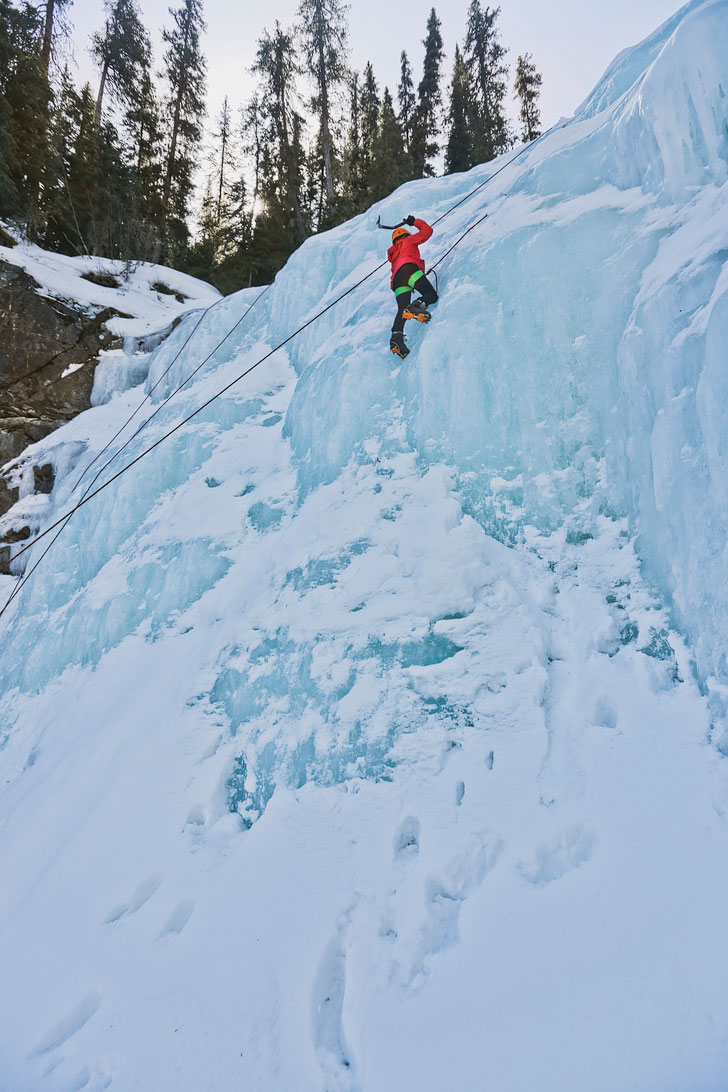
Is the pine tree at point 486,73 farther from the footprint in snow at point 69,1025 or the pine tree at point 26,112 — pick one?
the footprint in snow at point 69,1025

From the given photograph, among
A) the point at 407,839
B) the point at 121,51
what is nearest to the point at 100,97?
the point at 121,51

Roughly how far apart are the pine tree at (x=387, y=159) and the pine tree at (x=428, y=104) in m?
2.06

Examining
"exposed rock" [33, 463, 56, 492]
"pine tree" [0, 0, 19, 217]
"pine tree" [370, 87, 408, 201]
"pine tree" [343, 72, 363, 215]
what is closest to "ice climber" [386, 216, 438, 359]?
"exposed rock" [33, 463, 56, 492]

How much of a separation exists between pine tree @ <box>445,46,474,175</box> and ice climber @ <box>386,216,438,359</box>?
16381 millimetres

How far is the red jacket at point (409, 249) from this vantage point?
4.65 meters

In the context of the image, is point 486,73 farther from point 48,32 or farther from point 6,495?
point 6,495

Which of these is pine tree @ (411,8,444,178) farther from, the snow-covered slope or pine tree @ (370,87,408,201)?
the snow-covered slope

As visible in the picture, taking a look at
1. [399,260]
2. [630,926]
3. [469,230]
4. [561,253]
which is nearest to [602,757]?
[630,926]

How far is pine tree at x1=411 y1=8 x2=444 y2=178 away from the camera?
1962 centimetres

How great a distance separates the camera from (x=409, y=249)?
15.3ft

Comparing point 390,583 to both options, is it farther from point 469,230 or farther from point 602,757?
point 469,230

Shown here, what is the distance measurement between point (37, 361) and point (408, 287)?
7003 millimetres

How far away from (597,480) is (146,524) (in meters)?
4.17

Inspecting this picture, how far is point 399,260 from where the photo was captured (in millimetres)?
4730
